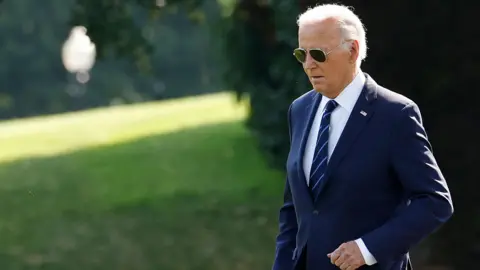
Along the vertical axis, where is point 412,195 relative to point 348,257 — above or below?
above

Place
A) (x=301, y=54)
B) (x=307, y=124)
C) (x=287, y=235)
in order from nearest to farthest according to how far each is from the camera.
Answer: (x=301, y=54), (x=307, y=124), (x=287, y=235)

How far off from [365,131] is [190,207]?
7.64m

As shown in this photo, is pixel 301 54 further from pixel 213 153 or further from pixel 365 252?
pixel 213 153

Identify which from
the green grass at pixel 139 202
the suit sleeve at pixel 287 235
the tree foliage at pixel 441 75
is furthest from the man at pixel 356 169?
the green grass at pixel 139 202

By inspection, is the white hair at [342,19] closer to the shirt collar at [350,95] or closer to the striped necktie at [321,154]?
the shirt collar at [350,95]

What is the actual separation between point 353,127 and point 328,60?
0.81ft

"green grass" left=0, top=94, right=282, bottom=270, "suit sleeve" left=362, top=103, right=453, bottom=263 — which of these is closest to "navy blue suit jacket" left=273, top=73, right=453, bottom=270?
"suit sleeve" left=362, top=103, right=453, bottom=263

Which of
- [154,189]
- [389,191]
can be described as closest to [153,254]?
[154,189]

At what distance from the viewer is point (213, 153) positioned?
13586 mm

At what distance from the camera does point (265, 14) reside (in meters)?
13.3

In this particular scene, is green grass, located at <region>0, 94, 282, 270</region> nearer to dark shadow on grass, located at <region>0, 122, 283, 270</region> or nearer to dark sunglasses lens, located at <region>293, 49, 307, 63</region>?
dark shadow on grass, located at <region>0, 122, 283, 270</region>

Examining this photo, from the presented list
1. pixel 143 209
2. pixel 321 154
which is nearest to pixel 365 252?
pixel 321 154

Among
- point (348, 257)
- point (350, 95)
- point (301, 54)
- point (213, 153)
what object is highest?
point (301, 54)

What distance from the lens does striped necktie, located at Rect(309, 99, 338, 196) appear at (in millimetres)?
3430
